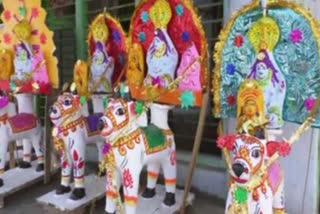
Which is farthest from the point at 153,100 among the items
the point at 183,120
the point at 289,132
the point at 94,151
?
the point at 94,151

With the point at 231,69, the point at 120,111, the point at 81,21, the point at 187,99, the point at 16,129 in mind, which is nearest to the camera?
the point at 120,111

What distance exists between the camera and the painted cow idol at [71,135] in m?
3.06

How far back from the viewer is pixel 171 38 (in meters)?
2.94

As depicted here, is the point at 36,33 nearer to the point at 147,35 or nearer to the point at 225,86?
the point at 147,35

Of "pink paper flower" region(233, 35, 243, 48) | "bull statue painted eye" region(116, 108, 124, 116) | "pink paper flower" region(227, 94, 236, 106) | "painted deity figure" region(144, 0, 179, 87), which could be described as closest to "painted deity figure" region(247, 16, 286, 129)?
"pink paper flower" region(233, 35, 243, 48)

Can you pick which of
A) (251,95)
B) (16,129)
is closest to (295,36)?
(251,95)

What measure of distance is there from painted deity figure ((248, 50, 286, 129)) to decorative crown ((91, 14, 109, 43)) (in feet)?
4.39

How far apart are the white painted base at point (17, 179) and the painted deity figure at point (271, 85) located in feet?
7.13

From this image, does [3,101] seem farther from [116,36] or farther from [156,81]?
[156,81]

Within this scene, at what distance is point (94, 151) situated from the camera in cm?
432

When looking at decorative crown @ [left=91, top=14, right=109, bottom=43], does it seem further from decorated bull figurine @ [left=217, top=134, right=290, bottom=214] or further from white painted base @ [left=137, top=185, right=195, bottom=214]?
decorated bull figurine @ [left=217, top=134, right=290, bottom=214]

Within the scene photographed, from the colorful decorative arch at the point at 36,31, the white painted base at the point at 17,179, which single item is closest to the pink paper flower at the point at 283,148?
the colorful decorative arch at the point at 36,31

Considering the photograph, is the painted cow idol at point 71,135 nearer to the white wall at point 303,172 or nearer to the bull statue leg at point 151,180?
the bull statue leg at point 151,180

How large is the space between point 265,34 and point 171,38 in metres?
0.71
